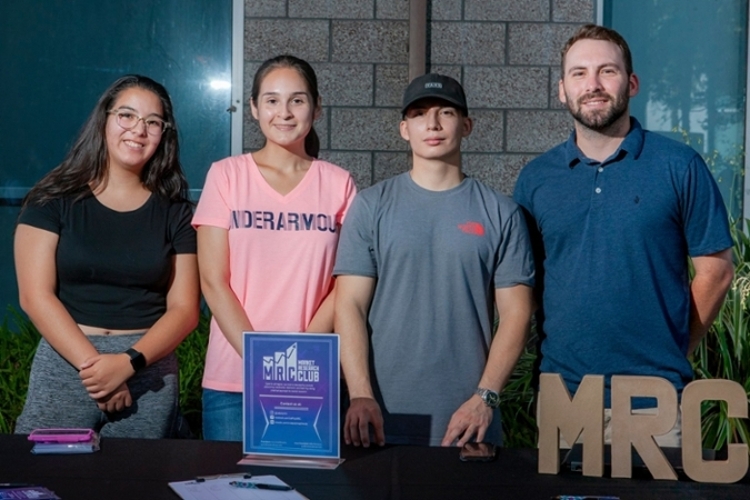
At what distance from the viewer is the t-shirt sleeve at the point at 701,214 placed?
2.67m

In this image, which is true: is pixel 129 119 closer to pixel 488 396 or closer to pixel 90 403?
pixel 90 403

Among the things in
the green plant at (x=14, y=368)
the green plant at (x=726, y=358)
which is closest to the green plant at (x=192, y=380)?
the green plant at (x=14, y=368)

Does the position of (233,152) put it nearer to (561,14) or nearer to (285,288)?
(561,14)

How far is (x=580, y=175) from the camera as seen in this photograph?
9.07ft

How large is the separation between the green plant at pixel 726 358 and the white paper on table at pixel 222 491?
2.21m

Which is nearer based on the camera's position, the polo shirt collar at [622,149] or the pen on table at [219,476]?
the pen on table at [219,476]

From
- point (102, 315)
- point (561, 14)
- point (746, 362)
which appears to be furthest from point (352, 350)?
point (561, 14)

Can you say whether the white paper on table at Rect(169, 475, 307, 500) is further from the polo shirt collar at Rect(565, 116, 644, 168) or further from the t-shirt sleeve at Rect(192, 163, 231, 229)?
the polo shirt collar at Rect(565, 116, 644, 168)

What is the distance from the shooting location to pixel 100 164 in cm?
295

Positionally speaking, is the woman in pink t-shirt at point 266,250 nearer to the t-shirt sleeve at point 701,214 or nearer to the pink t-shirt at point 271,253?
the pink t-shirt at point 271,253

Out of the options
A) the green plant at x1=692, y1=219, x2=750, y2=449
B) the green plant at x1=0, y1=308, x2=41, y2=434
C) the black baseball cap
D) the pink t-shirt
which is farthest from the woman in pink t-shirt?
the green plant at x1=692, y1=219, x2=750, y2=449

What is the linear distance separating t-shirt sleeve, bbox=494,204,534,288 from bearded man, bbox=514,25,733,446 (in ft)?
0.26

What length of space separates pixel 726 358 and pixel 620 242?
1.50 meters

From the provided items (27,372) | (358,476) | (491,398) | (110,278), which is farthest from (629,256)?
(27,372)
